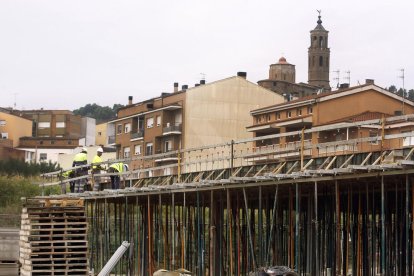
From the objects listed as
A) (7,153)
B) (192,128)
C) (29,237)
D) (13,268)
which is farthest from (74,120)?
(29,237)

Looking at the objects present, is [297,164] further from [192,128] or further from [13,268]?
[192,128]

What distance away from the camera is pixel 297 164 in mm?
23766

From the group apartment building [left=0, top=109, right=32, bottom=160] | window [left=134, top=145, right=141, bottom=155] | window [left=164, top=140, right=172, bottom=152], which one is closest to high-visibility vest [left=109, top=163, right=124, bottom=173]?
window [left=164, top=140, right=172, bottom=152]

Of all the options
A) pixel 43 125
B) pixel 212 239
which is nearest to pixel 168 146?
pixel 43 125

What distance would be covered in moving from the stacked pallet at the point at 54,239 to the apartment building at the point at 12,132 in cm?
6855

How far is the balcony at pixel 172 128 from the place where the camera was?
244 ft

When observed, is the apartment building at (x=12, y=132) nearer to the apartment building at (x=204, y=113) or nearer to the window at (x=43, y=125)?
the window at (x=43, y=125)

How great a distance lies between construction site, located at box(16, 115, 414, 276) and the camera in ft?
73.5

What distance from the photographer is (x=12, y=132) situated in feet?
342

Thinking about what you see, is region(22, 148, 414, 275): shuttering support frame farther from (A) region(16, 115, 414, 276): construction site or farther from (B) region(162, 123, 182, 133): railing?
(B) region(162, 123, 182, 133): railing

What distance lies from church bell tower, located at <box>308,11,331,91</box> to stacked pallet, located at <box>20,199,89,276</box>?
4801 inches

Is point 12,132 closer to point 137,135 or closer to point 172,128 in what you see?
point 137,135

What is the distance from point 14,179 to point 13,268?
3039 cm

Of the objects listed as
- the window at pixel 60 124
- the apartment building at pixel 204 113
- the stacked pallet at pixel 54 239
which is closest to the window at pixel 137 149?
the apartment building at pixel 204 113
